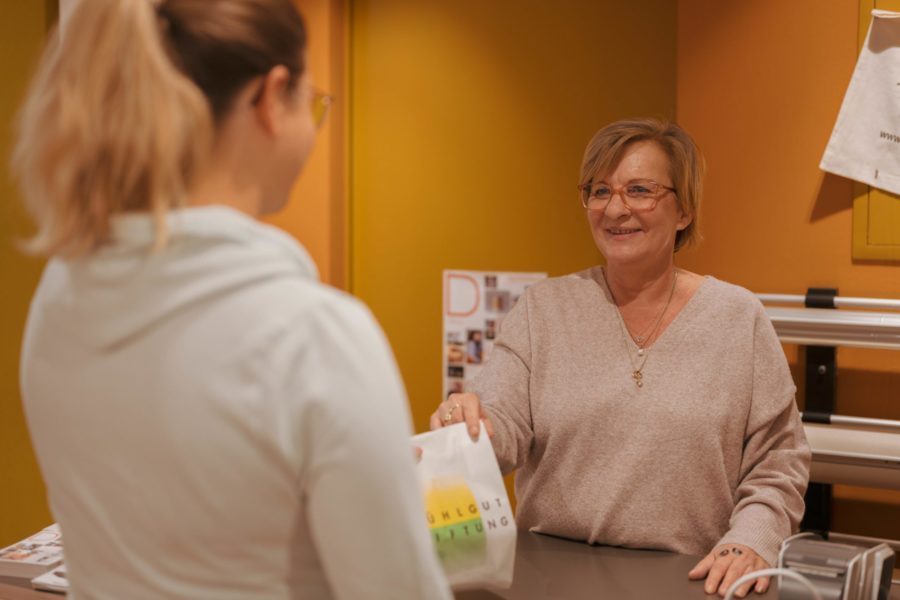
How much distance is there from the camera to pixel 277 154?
864 millimetres

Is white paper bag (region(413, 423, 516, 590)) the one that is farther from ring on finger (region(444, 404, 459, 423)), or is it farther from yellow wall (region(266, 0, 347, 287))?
yellow wall (region(266, 0, 347, 287))

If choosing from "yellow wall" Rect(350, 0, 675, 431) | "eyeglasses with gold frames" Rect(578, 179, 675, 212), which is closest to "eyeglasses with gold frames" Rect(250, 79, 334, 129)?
"eyeglasses with gold frames" Rect(578, 179, 675, 212)

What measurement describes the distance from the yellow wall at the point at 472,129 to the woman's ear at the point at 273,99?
2.51 meters

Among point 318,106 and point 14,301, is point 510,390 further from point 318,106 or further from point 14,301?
point 14,301

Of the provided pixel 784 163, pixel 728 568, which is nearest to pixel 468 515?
pixel 728 568

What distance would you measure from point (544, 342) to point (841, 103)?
1.13 metres

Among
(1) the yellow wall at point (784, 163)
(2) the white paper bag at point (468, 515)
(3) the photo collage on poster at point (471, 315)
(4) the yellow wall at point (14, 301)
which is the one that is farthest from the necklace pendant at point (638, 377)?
(4) the yellow wall at point (14, 301)

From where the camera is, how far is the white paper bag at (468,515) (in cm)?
146

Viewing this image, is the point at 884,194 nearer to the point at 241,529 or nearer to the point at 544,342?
the point at 544,342

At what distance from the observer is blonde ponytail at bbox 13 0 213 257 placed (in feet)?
2.53

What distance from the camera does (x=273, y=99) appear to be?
0.84 meters

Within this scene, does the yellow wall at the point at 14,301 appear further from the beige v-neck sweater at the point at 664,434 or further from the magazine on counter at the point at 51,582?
the beige v-neck sweater at the point at 664,434

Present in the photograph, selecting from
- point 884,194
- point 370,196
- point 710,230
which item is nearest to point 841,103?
point 884,194

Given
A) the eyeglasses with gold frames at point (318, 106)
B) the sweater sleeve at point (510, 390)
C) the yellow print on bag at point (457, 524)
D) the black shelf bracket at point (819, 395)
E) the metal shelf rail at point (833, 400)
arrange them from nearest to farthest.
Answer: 1. the eyeglasses with gold frames at point (318, 106)
2. the yellow print on bag at point (457, 524)
3. the sweater sleeve at point (510, 390)
4. the metal shelf rail at point (833, 400)
5. the black shelf bracket at point (819, 395)
